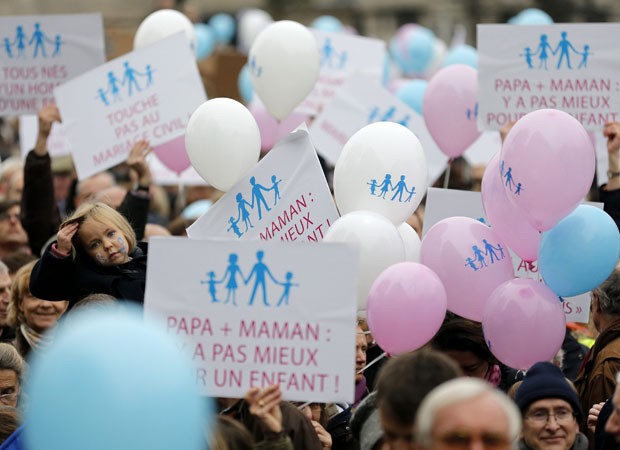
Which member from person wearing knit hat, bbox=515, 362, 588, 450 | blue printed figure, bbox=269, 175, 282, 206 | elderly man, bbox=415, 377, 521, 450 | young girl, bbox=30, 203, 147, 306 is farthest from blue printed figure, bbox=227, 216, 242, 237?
elderly man, bbox=415, 377, 521, 450

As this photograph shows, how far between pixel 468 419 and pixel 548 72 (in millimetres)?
3924

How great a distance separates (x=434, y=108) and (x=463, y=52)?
3.97 meters

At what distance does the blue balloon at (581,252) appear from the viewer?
546 cm

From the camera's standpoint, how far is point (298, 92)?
324 inches

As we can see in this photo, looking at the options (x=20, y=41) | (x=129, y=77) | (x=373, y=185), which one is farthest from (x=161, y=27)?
(x=373, y=185)

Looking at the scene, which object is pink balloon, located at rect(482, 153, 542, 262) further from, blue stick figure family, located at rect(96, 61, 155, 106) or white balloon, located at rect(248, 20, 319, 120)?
blue stick figure family, located at rect(96, 61, 155, 106)

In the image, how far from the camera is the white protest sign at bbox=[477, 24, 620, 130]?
7.05 metres

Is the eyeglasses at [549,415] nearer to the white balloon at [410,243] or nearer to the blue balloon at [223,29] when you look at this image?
the white balloon at [410,243]

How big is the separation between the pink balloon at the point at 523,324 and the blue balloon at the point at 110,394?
2230mm

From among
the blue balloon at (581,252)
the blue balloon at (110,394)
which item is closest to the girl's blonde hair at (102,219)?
the blue balloon at (581,252)

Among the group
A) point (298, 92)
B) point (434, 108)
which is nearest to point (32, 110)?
point (298, 92)

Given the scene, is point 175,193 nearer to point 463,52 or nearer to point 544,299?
point 463,52

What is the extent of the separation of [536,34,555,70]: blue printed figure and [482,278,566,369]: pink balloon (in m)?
2.01

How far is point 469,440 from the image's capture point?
3.57 metres
